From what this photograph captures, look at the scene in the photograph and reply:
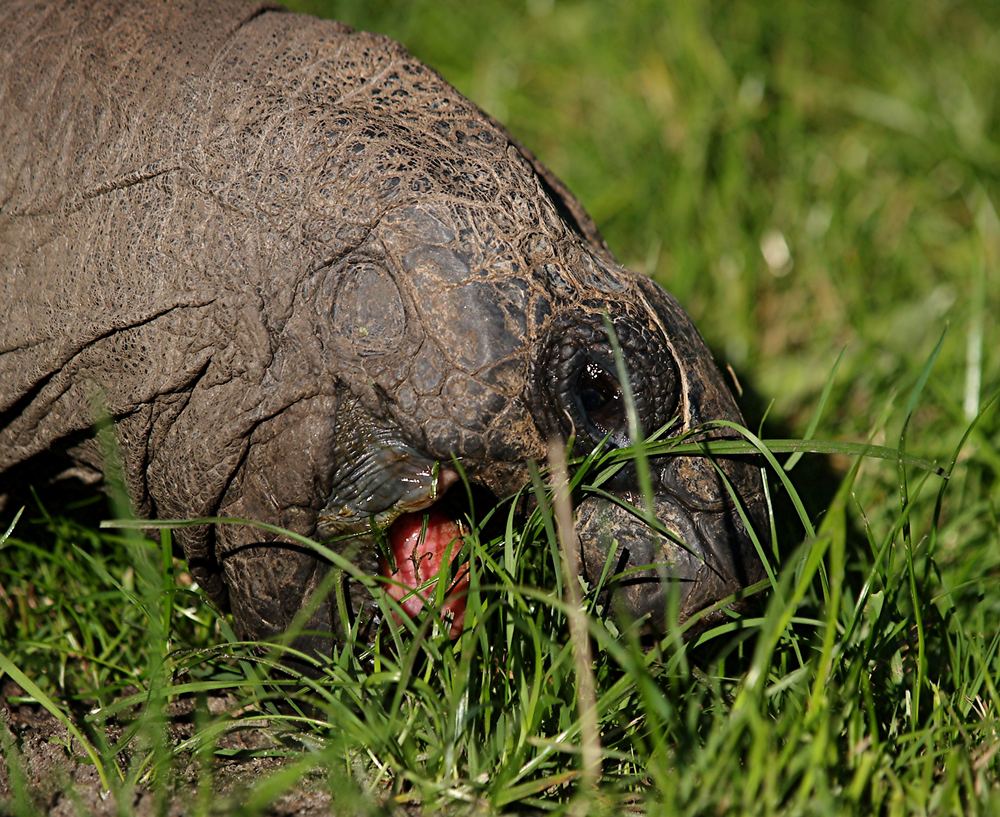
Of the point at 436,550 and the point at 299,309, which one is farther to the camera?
the point at 436,550

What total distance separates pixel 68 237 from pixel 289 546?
0.91 m

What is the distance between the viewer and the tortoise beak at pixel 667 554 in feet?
8.73

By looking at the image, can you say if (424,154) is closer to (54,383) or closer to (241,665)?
(54,383)

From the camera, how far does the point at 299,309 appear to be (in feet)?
8.82

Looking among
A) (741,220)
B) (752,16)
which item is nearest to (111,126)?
(741,220)

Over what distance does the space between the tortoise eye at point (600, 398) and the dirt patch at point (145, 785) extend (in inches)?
39.5

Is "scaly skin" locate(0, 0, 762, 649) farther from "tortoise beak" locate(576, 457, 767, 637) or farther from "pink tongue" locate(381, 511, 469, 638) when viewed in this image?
"pink tongue" locate(381, 511, 469, 638)

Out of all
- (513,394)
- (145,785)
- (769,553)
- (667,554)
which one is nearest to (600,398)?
(513,394)

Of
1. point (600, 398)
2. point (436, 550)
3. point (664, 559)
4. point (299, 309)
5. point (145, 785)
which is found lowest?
point (145, 785)

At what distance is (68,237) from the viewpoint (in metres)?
2.83

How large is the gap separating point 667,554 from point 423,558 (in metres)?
0.58

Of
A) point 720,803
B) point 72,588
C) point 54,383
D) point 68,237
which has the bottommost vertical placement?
point 72,588

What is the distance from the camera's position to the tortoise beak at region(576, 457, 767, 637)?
2.66m

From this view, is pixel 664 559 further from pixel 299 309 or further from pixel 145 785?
pixel 145 785
